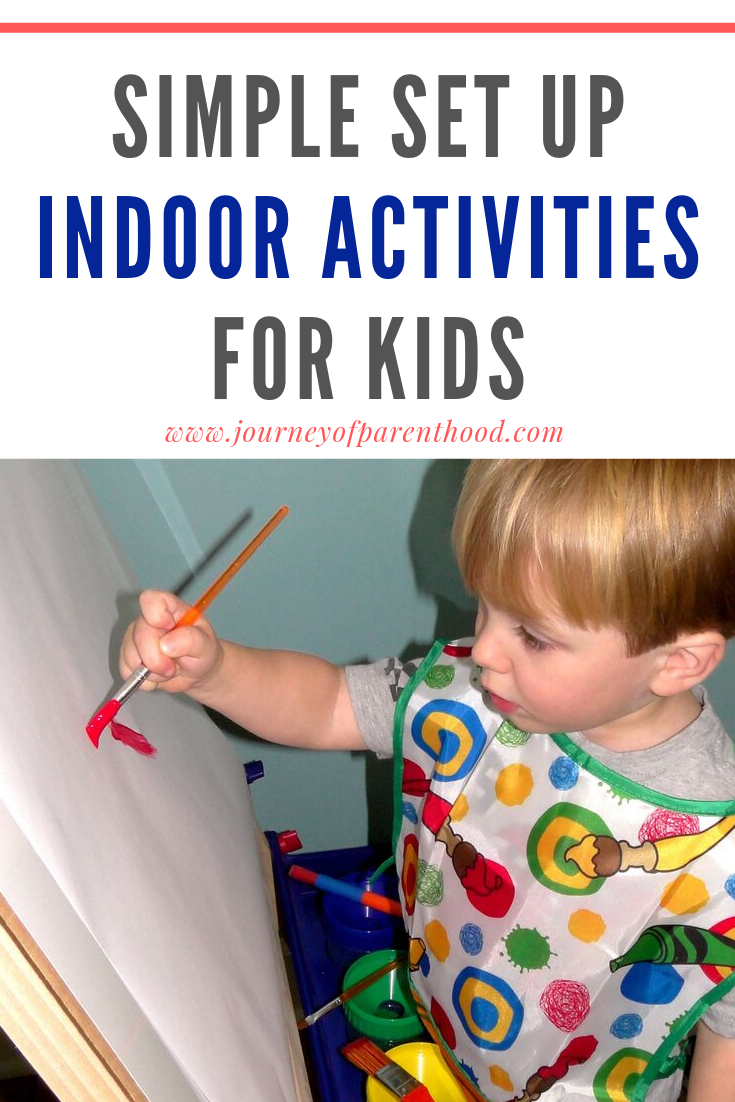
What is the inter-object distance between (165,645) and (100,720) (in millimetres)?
64

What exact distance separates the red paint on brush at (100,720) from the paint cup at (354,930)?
1.73 ft

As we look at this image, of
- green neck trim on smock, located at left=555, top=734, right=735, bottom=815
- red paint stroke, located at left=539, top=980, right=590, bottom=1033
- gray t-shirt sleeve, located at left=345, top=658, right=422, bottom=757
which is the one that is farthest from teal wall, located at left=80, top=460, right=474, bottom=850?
red paint stroke, located at left=539, top=980, right=590, bottom=1033

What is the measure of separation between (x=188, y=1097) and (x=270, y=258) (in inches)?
21.7

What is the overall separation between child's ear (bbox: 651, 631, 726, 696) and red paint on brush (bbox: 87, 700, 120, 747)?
37 centimetres

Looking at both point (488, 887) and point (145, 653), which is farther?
point (488, 887)

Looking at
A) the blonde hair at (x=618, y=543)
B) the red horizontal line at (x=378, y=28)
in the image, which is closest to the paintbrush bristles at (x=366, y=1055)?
the blonde hair at (x=618, y=543)

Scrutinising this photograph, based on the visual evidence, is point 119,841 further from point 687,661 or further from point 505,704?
point 687,661

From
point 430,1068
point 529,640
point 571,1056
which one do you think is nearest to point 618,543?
point 529,640

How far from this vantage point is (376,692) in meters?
0.95

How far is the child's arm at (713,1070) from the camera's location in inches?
32.0

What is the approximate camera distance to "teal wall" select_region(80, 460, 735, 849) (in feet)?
3.92

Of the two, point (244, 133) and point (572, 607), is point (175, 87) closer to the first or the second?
point (244, 133)

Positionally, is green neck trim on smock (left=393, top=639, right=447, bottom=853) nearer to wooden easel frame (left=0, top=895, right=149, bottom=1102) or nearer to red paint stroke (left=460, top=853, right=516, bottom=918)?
red paint stroke (left=460, top=853, right=516, bottom=918)

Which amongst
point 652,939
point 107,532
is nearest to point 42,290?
point 107,532
